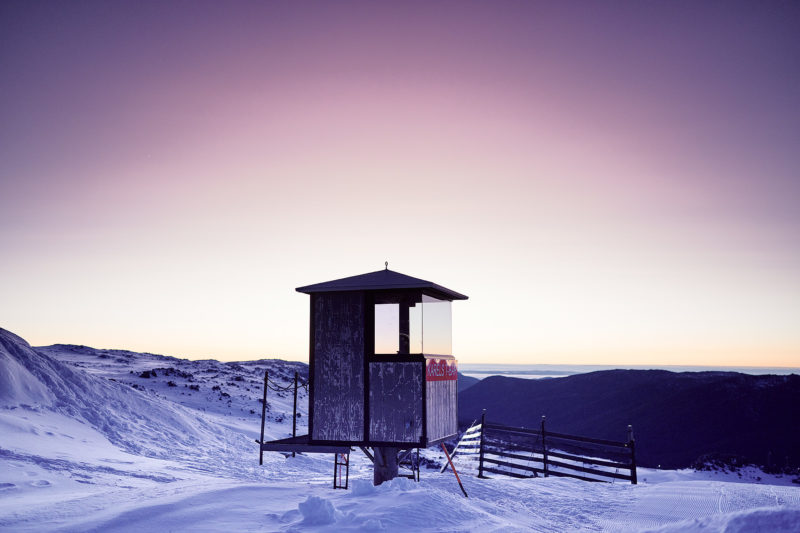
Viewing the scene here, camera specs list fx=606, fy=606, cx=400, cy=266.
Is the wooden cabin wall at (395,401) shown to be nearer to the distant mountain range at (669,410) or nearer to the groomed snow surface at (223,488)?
the groomed snow surface at (223,488)

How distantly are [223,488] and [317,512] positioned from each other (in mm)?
3498

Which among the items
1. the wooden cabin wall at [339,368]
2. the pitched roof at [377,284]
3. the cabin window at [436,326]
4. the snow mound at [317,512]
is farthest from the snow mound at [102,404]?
the snow mound at [317,512]

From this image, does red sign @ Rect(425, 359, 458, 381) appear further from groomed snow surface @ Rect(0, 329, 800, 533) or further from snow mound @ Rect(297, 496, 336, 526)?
snow mound @ Rect(297, 496, 336, 526)

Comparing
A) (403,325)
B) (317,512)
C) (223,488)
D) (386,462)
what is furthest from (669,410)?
(317,512)

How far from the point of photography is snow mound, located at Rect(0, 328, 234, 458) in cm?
2293

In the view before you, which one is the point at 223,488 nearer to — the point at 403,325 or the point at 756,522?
the point at 403,325

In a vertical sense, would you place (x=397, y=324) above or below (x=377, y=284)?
below

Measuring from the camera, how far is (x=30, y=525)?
9961mm

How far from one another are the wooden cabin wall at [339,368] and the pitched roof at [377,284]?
1.05 ft

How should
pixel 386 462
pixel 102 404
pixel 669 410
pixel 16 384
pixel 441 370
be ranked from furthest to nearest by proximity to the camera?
pixel 669 410, pixel 102 404, pixel 16 384, pixel 386 462, pixel 441 370

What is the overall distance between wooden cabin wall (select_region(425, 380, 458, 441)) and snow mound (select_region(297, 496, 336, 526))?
4320 mm

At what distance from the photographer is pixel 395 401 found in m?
14.5

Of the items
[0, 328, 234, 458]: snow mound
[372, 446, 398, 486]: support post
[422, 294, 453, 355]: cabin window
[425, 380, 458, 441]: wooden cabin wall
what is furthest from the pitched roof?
[0, 328, 234, 458]: snow mound

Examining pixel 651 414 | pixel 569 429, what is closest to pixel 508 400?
pixel 569 429
